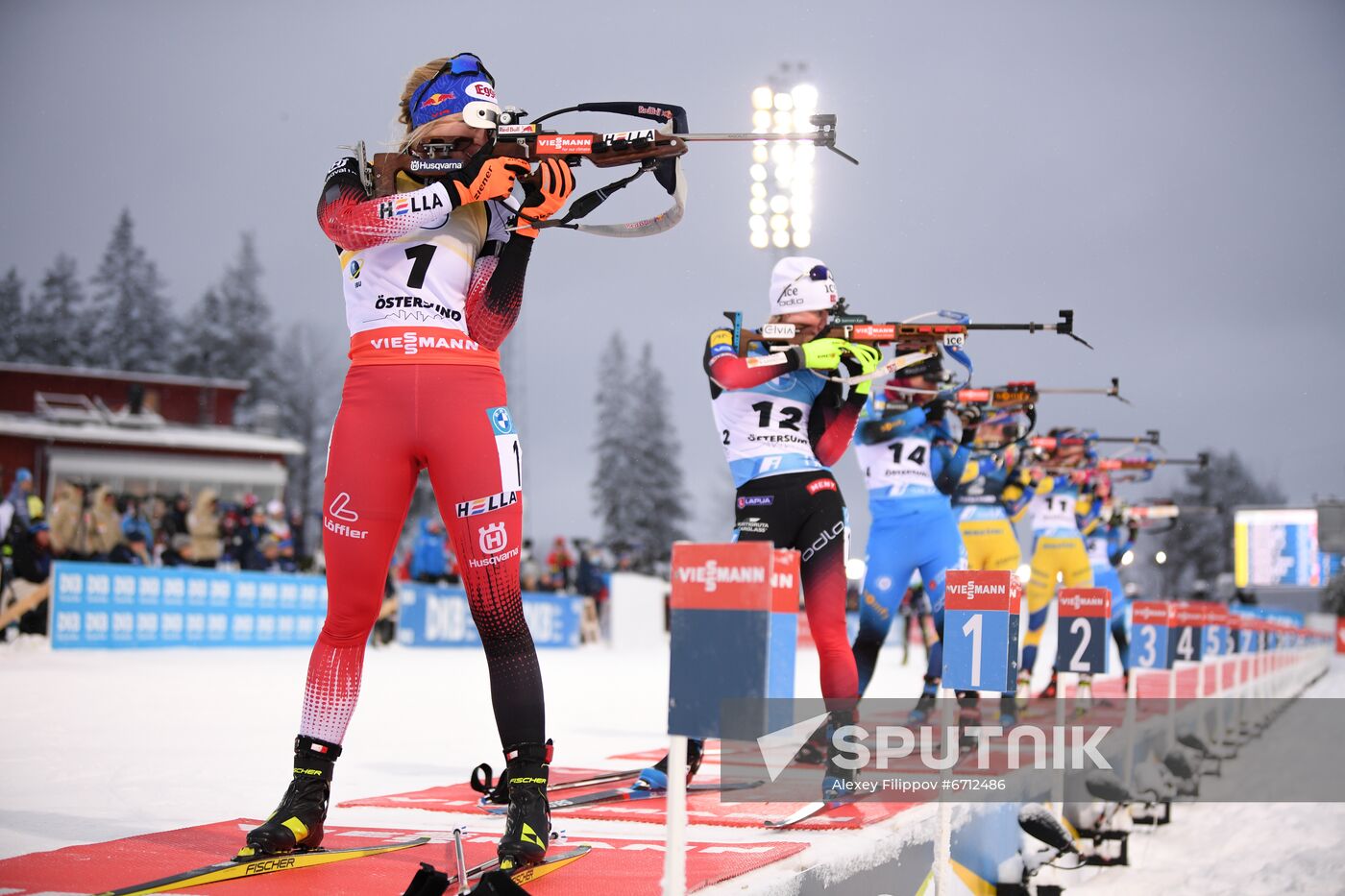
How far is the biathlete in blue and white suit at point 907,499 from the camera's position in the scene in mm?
8133

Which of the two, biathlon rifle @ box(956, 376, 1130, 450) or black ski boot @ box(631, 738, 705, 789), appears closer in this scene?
black ski boot @ box(631, 738, 705, 789)

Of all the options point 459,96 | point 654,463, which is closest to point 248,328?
point 654,463

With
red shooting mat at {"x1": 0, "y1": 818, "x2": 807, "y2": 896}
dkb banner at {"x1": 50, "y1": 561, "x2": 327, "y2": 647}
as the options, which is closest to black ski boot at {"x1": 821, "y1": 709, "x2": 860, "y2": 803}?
red shooting mat at {"x1": 0, "y1": 818, "x2": 807, "y2": 896}

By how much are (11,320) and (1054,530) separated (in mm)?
60825

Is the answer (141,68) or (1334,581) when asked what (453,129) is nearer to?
(1334,581)

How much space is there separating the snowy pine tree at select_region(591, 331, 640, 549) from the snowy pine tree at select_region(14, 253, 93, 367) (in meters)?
26.1

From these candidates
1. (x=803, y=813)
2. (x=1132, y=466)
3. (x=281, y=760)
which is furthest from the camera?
(x=1132, y=466)

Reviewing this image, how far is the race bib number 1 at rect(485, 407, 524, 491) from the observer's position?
3938 mm

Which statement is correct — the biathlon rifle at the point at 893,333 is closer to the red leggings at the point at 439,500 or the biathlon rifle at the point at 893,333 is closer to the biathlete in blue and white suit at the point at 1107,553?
the red leggings at the point at 439,500

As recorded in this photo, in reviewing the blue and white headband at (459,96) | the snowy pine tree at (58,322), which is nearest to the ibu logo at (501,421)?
the blue and white headband at (459,96)

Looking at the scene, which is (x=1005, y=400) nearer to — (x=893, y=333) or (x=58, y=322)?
(x=893, y=333)

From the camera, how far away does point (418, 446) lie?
12.7 feet

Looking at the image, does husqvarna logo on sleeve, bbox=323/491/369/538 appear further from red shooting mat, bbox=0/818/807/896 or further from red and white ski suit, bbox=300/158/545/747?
red shooting mat, bbox=0/818/807/896

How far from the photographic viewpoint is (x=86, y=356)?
6375 centimetres
